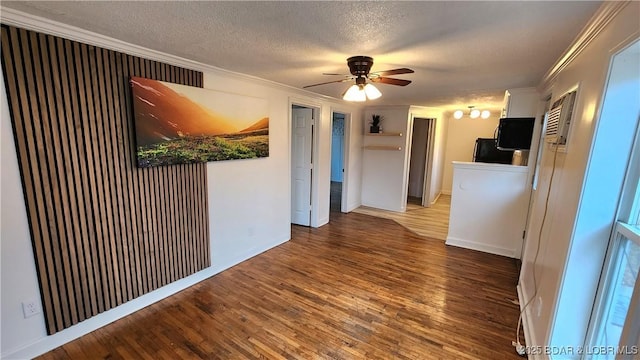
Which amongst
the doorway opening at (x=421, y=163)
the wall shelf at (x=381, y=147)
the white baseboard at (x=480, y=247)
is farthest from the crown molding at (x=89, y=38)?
the doorway opening at (x=421, y=163)

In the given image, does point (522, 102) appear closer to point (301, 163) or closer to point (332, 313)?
point (301, 163)

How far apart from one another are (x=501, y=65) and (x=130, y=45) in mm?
3085

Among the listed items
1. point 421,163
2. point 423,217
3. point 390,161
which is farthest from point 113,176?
point 421,163

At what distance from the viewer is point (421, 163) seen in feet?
22.6

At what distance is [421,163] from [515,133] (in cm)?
344

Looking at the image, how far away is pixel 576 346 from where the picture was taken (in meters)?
1.56

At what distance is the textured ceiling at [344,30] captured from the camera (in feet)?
4.62

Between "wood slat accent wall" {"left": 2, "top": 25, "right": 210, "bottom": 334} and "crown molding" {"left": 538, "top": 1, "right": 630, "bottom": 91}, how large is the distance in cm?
292

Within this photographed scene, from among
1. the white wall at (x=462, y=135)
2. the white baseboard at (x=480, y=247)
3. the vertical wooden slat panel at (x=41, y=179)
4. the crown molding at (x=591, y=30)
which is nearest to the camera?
the crown molding at (x=591, y=30)

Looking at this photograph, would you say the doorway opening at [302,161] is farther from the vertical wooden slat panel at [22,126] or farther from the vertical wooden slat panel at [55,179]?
the vertical wooden slat panel at [22,126]

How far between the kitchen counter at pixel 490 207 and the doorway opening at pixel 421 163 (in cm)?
204

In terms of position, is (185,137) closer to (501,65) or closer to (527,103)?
(501,65)

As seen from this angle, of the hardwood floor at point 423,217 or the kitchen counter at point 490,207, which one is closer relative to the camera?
the kitchen counter at point 490,207

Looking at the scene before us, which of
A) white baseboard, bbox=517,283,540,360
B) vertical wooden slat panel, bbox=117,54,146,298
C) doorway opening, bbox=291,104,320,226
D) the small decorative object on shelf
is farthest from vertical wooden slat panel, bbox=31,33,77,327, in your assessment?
the small decorative object on shelf
